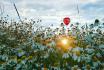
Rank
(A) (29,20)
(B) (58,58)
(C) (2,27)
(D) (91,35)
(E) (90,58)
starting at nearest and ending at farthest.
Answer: (E) (90,58), (B) (58,58), (D) (91,35), (C) (2,27), (A) (29,20)

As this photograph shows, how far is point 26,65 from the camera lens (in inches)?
194

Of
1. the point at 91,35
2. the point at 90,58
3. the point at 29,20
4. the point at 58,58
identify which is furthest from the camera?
the point at 29,20

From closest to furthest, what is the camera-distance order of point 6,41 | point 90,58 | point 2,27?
point 90,58 → point 6,41 → point 2,27

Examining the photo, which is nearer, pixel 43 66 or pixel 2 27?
pixel 43 66

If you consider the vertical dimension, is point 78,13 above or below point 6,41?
above

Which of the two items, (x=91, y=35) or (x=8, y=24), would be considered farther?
(x=8, y=24)

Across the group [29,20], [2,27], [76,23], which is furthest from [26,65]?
[29,20]

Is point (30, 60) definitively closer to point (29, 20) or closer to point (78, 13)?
point (78, 13)

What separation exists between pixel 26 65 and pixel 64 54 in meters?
0.58

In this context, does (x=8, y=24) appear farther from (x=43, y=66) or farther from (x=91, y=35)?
(x=43, y=66)

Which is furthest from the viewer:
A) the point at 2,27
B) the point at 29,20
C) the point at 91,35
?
the point at 29,20

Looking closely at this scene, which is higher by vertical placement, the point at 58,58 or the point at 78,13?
the point at 78,13

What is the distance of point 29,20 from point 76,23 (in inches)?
81.9

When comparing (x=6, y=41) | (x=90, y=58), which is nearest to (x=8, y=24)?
(x=6, y=41)
